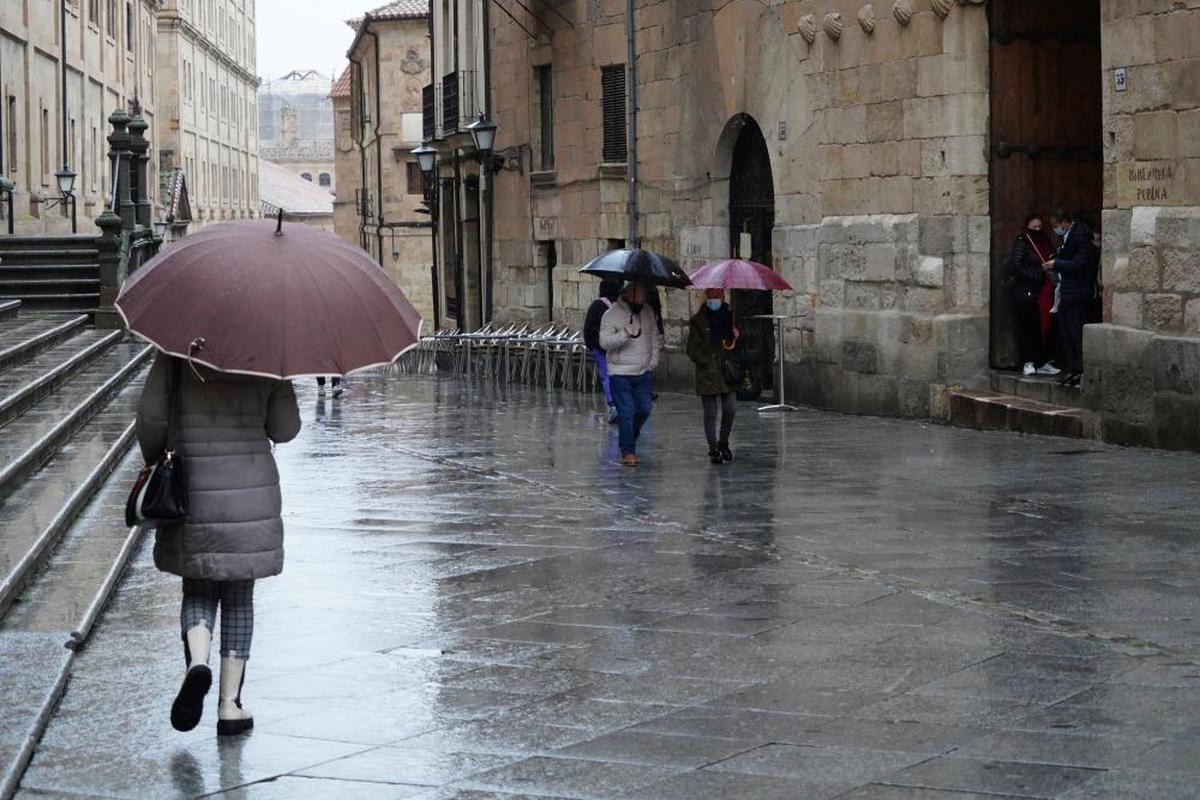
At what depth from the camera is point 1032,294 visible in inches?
665

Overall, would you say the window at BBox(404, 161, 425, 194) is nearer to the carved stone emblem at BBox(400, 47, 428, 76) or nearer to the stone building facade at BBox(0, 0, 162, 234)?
the carved stone emblem at BBox(400, 47, 428, 76)

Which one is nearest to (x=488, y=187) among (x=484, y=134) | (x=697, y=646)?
(x=484, y=134)

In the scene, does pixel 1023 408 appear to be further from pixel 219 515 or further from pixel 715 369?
pixel 219 515

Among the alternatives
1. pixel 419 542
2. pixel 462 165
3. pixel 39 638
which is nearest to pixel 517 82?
pixel 462 165

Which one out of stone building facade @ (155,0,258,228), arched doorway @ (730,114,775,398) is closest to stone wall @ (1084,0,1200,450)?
arched doorway @ (730,114,775,398)

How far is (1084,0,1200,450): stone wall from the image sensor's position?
536 inches

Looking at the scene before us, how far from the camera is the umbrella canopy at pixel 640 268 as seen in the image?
14.5 m

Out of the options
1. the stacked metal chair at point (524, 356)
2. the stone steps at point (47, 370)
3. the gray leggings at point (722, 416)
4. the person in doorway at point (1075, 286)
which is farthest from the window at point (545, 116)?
the gray leggings at point (722, 416)

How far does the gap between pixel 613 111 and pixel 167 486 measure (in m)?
19.6

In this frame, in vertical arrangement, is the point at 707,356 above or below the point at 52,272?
below

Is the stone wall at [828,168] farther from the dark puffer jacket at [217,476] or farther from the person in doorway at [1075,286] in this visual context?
the dark puffer jacket at [217,476]

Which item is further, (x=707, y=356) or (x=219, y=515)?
(x=707, y=356)

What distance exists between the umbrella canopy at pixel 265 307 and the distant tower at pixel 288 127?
13101 cm

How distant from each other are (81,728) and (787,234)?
14514 millimetres
